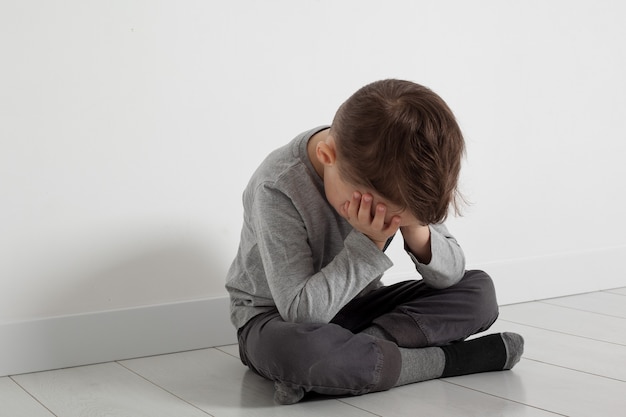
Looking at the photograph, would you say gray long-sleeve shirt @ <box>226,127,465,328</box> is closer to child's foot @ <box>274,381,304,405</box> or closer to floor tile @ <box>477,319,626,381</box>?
child's foot @ <box>274,381,304,405</box>

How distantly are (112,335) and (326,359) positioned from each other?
508 mm

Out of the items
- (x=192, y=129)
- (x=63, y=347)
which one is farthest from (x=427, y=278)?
(x=63, y=347)

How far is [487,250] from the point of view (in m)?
1.97

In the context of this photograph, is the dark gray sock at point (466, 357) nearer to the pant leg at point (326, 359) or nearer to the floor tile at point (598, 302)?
the pant leg at point (326, 359)

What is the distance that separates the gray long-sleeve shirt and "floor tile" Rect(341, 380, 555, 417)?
15 cm

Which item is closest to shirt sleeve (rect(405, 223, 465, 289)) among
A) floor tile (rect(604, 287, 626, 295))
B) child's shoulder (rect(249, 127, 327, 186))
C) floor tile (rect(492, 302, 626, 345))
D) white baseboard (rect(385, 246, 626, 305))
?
child's shoulder (rect(249, 127, 327, 186))

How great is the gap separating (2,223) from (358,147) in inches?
26.6

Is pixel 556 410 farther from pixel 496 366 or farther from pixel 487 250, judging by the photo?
pixel 487 250

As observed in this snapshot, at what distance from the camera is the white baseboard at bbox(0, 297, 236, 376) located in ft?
4.81

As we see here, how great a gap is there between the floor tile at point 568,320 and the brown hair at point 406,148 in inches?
25.4

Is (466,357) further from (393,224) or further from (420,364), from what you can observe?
(393,224)

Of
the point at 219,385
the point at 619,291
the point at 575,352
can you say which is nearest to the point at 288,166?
the point at 219,385

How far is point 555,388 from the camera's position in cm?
128

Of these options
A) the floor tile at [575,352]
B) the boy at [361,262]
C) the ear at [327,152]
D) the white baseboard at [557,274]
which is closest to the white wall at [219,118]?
the white baseboard at [557,274]
